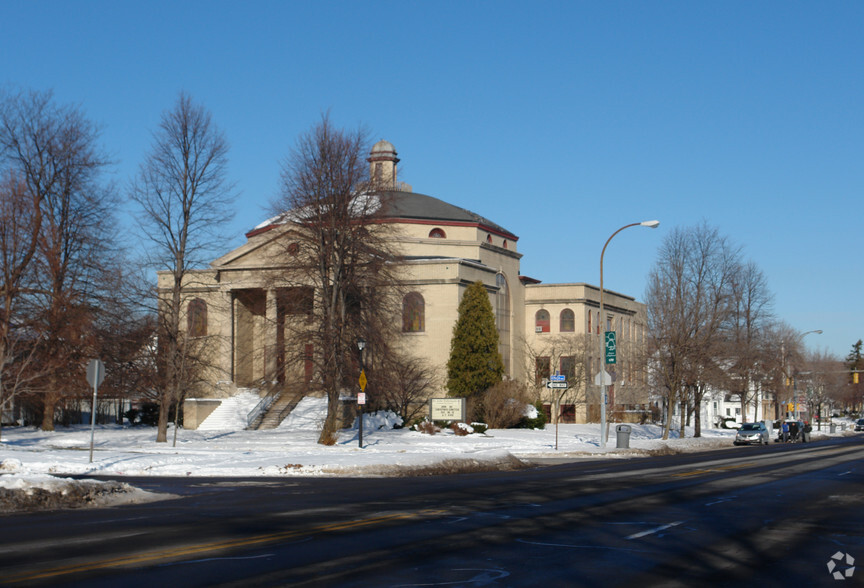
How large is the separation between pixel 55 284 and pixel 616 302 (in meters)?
43.8

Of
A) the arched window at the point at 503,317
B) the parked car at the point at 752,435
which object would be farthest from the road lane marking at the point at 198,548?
the arched window at the point at 503,317

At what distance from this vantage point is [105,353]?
40.1 m

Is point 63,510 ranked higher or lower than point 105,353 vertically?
lower

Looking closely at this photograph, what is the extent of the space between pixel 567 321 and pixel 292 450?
3284 cm

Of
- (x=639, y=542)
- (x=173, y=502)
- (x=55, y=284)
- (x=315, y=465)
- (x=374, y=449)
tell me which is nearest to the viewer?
(x=639, y=542)

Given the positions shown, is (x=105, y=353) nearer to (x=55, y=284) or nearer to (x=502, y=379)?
(x=55, y=284)

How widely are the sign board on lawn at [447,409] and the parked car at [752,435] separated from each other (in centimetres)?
1832

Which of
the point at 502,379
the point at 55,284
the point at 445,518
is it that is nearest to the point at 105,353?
the point at 55,284

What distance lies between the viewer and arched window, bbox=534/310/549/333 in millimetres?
63062

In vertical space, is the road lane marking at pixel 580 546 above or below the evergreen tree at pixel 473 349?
below

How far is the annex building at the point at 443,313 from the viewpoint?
51.0m

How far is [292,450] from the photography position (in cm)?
3409

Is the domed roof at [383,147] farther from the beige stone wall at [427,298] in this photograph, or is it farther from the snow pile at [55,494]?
the snow pile at [55,494]

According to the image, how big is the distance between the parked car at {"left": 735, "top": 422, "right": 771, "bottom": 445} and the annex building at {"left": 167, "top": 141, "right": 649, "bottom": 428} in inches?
281
